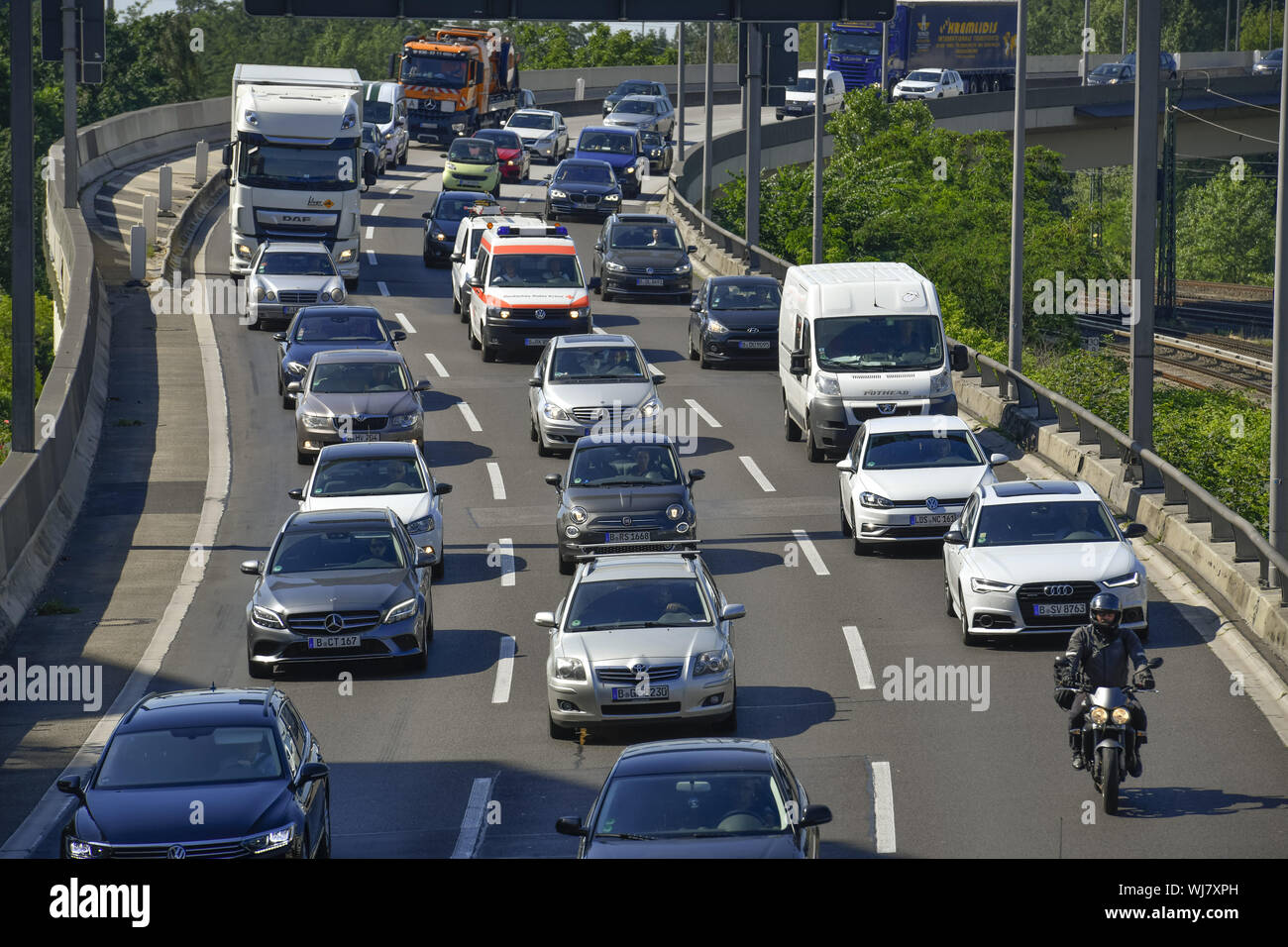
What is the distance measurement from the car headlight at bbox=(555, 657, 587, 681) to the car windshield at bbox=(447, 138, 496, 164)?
45.9m

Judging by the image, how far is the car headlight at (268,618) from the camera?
1908 centimetres

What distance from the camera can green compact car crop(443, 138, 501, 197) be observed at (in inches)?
2394

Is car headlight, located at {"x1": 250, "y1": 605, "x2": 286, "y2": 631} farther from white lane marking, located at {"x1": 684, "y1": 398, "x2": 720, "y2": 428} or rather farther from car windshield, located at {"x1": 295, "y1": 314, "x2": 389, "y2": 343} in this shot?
white lane marking, located at {"x1": 684, "y1": 398, "x2": 720, "y2": 428}

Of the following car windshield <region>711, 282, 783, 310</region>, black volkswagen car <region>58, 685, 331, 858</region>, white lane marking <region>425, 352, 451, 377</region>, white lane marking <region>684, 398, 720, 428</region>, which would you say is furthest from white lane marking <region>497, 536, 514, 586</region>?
car windshield <region>711, 282, 783, 310</region>

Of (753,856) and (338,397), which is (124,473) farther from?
(753,856)

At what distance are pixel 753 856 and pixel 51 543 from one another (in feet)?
51.6

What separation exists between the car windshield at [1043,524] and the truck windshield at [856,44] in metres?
69.6

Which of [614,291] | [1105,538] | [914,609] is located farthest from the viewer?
[614,291]

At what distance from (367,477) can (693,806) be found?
12899 mm

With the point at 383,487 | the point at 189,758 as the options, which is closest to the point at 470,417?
the point at 383,487

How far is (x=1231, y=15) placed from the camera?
530 feet

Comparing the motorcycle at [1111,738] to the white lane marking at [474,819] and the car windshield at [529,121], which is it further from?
the car windshield at [529,121]

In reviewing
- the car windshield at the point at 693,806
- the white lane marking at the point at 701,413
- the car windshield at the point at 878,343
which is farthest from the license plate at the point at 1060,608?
the white lane marking at the point at 701,413

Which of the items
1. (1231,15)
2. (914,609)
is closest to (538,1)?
(914,609)
